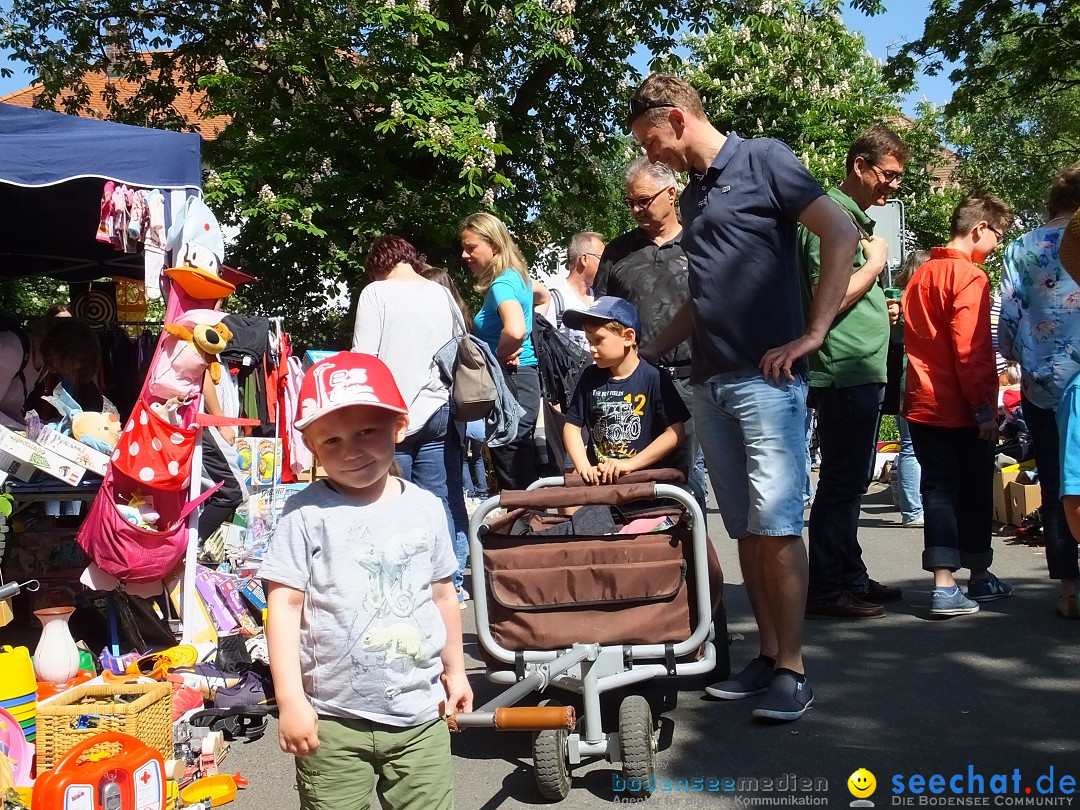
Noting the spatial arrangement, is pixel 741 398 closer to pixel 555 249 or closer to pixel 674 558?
pixel 674 558

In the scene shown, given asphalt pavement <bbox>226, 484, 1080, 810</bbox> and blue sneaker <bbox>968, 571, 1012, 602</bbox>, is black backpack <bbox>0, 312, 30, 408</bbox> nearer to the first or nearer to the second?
asphalt pavement <bbox>226, 484, 1080, 810</bbox>

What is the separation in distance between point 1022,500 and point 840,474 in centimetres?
351

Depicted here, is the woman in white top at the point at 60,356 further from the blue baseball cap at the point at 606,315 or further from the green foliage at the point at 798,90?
the green foliage at the point at 798,90

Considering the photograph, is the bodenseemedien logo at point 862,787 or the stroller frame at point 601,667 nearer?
the bodenseemedien logo at point 862,787

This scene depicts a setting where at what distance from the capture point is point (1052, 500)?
17.8 feet

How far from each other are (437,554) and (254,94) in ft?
46.8

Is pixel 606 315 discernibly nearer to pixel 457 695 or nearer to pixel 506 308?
pixel 457 695

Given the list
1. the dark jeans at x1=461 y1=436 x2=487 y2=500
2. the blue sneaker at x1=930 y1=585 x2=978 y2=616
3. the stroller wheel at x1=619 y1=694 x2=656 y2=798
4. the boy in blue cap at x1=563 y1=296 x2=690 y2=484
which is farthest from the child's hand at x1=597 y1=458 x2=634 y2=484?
the dark jeans at x1=461 y1=436 x2=487 y2=500

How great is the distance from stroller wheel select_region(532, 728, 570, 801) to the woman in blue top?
3190 mm

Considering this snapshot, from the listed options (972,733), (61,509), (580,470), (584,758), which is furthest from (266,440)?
(972,733)

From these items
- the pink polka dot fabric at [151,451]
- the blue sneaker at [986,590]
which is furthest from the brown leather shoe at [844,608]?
the pink polka dot fabric at [151,451]

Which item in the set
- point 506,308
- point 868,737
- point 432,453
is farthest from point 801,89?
point 868,737

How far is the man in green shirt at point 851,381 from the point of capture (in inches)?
211

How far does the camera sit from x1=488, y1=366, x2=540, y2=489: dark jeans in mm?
6758
